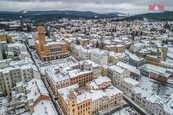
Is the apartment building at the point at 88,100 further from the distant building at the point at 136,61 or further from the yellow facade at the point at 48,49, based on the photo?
the yellow facade at the point at 48,49

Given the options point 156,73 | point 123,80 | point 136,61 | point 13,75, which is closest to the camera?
point 123,80

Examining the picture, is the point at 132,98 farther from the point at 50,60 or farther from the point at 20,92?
the point at 50,60

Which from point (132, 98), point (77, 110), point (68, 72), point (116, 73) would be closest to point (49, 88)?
point (68, 72)

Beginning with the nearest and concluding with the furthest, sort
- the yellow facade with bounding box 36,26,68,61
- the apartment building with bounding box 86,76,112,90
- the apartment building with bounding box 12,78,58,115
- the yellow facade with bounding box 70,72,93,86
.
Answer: the apartment building with bounding box 12,78,58,115, the apartment building with bounding box 86,76,112,90, the yellow facade with bounding box 70,72,93,86, the yellow facade with bounding box 36,26,68,61

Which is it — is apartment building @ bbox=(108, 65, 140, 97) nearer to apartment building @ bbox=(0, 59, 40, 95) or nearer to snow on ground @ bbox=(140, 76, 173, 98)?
snow on ground @ bbox=(140, 76, 173, 98)

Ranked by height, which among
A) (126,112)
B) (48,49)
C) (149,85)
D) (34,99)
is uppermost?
(48,49)

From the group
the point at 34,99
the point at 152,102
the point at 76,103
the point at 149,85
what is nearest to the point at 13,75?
the point at 34,99

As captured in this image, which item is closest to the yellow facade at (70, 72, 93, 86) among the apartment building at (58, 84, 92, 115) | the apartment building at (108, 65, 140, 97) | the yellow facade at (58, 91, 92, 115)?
the apartment building at (108, 65, 140, 97)

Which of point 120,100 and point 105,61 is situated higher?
point 105,61

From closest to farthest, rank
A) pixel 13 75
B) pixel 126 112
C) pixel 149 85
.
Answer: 1. pixel 126 112
2. pixel 13 75
3. pixel 149 85

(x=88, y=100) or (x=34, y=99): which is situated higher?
(x=88, y=100)

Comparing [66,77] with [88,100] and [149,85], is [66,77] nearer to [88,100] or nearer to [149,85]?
[88,100]
